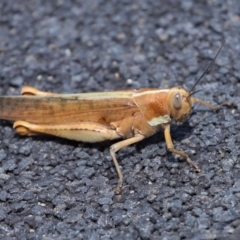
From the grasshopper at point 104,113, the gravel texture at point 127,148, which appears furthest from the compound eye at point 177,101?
the gravel texture at point 127,148

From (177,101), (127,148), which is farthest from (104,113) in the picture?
(177,101)

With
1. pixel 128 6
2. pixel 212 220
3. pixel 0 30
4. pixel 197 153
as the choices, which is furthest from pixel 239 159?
pixel 0 30

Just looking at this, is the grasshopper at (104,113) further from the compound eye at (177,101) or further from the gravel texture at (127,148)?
the gravel texture at (127,148)

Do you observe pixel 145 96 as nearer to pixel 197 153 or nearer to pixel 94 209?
pixel 197 153

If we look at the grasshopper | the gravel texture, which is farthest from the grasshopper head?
the gravel texture

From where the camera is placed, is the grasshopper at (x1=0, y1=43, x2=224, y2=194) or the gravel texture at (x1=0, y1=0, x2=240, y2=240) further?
the grasshopper at (x1=0, y1=43, x2=224, y2=194)

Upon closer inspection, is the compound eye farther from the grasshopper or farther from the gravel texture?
the gravel texture
